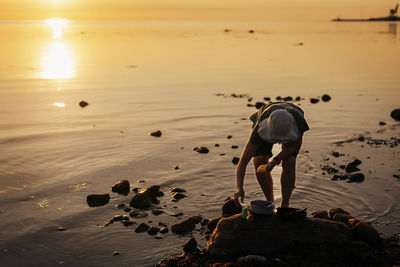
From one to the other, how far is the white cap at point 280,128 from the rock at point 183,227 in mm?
2166

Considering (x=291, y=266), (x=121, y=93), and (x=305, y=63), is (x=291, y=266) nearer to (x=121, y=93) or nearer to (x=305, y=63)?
(x=121, y=93)

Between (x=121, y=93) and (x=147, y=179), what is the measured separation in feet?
39.2

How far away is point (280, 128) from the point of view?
595cm

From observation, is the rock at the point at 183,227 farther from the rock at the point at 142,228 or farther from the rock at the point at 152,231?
the rock at the point at 142,228

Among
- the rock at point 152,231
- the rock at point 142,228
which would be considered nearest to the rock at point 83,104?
the rock at point 142,228

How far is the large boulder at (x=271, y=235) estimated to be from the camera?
622 centimetres

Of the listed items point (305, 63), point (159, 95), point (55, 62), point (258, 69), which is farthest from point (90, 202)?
point (55, 62)

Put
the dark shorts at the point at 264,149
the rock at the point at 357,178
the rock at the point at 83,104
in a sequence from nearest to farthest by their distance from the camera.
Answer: the dark shorts at the point at 264,149
the rock at the point at 357,178
the rock at the point at 83,104

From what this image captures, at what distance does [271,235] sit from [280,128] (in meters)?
1.54

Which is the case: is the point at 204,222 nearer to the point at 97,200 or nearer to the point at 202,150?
the point at 97,200

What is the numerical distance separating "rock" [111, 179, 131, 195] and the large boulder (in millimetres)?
2992

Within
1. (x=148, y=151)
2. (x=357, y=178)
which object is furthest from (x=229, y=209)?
(x=148, y=151)

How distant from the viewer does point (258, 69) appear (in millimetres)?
30469

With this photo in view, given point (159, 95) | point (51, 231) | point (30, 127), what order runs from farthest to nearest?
A: point (159, 95) < point (30, 127) < point (51, 231)
